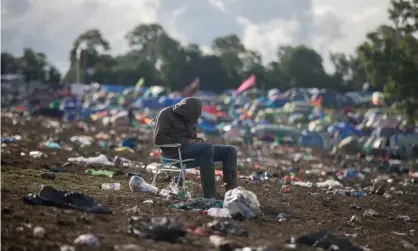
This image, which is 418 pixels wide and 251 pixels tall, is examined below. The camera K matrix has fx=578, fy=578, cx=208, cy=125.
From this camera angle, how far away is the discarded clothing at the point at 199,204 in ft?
20.2

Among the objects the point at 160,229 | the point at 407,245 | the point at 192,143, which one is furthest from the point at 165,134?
the point at 407,245


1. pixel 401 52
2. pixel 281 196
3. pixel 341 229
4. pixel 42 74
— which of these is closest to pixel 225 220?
pixel 341 229

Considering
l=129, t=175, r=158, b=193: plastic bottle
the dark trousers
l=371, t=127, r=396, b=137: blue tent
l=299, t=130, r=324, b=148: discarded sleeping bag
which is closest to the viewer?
the dark trousers

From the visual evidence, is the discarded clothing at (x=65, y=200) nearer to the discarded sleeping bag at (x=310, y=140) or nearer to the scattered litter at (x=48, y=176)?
the scattered litter at (x=48, y=176)

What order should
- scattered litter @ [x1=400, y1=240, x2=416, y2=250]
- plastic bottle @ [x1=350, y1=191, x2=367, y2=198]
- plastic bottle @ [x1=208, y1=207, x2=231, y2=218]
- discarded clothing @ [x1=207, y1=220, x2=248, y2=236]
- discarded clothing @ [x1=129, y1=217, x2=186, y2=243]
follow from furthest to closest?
plastic bottle @ [x1=350, y1=191, x2=367, y2=198]
plastic bottle @ [x1=208, y1=207, x2=231, y2=218]
scattered litter @ [x1=400, y1=240, x2=416, y2=250]
discarded clothing @ [x1=207, y1=220, x2=248, y2=236]
discarded clothing @ [x1=129, y1=217, x2=186, y2=243]

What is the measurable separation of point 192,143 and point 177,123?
31cm

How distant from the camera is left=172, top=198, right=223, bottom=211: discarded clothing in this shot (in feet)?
20.2

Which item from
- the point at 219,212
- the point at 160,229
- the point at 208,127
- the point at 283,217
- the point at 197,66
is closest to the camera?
the point at 160,229

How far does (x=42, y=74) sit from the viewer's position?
8225cm

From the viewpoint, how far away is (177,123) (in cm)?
701

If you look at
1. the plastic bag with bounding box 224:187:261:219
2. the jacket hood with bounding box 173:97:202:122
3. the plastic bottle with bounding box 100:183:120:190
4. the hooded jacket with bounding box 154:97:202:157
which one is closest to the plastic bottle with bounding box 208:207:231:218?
the plastic bag with bounding box 224:187:261:219

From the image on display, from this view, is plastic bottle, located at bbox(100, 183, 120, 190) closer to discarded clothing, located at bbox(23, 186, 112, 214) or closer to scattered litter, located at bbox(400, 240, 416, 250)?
discarded clothing, located at bbox(23, 186, 112, 214)

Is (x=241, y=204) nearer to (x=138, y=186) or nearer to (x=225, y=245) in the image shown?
(x=225, y=245)

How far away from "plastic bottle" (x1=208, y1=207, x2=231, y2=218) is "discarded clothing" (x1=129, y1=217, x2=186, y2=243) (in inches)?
44.0
